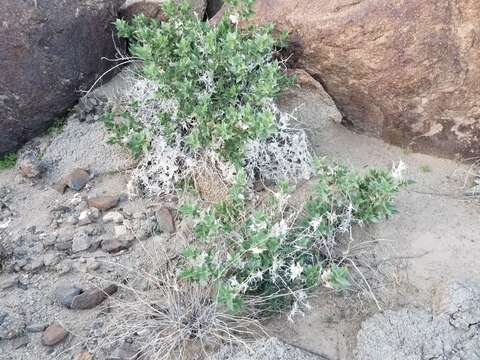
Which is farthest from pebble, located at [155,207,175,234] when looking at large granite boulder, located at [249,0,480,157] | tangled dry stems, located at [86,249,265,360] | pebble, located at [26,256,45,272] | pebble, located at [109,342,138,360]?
large granite boulder, located at [249,0,480,157]

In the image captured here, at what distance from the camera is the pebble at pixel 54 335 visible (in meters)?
2.74

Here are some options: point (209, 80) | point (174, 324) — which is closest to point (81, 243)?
point (174, 324)

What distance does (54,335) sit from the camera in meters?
2.75

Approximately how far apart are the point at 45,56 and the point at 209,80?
105 cm

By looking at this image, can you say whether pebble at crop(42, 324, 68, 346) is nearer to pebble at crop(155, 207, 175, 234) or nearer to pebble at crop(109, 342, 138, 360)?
pebble at crop(109, 342, 138, 360)

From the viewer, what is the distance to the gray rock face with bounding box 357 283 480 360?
2.46 m

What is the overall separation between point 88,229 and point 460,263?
1820mm

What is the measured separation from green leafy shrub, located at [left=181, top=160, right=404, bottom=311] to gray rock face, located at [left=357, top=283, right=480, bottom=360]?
9.9 inches

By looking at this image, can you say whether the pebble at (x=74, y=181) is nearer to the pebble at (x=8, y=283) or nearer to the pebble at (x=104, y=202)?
the pebble at (x=104, y=202)

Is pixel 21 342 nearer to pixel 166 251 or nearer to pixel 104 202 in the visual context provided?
pixel 166 251

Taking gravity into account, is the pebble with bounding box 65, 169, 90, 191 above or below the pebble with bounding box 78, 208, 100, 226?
above

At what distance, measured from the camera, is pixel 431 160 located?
3531 millimetres

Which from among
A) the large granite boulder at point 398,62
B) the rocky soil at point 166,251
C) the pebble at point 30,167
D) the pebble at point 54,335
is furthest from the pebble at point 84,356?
the large granite boulder at point 398,62

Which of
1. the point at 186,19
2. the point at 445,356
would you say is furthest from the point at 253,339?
the point at 186,19
